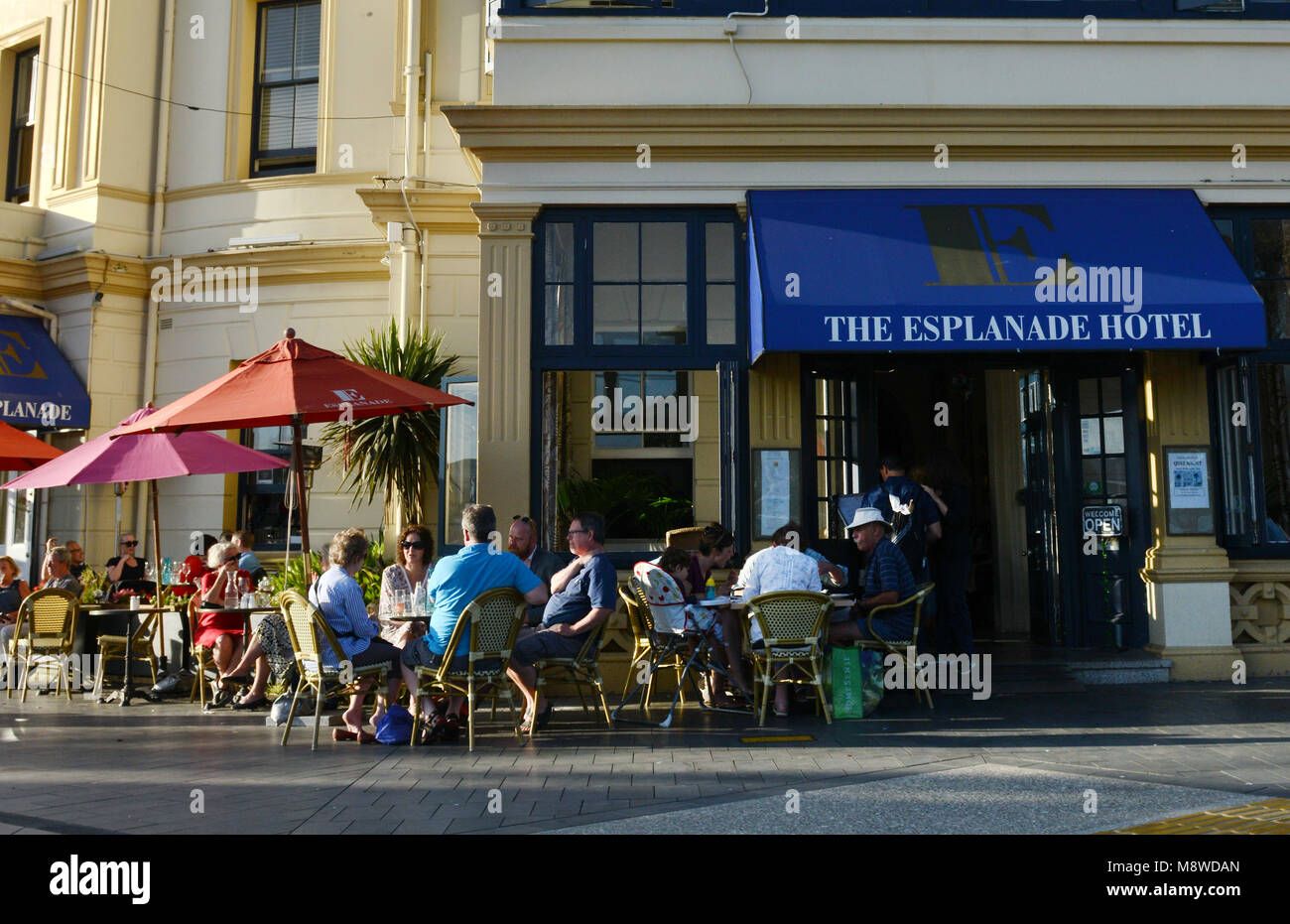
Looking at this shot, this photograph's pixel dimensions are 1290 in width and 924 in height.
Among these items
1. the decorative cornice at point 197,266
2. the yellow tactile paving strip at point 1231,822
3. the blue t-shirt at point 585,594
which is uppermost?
the decorative cornice at point 197,266

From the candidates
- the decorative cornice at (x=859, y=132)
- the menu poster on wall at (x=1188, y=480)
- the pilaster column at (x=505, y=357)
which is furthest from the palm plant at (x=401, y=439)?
the menu poster on wall at (x=1188, y=480)

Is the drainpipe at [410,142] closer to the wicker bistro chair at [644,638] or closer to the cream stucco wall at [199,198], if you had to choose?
the cream stucco wall at [199,198]

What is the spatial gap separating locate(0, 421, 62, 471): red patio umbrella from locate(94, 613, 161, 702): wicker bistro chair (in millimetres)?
1908

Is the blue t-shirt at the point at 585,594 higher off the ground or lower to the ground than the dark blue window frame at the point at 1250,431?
lower

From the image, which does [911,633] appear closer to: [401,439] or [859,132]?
[859,132]

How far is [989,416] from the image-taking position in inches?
509

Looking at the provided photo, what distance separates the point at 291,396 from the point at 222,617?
99.8 inches

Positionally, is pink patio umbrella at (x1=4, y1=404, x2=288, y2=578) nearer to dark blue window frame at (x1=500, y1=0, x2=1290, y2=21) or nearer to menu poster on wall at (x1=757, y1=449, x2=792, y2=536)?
menu poster on wall at (x1=757, y1=449, x2=792, y2=536)

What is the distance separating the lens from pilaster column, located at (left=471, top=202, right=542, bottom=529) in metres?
9.82

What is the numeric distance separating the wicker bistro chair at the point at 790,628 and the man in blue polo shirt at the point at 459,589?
155 cm

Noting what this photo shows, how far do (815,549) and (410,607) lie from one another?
3639mm

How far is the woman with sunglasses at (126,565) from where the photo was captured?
1270 cm

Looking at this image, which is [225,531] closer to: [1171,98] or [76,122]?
[76,122]

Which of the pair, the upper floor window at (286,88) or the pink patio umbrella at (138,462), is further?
the upper floor window at (286,88)
